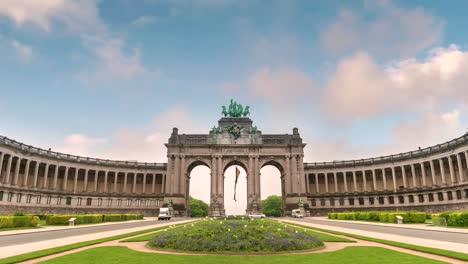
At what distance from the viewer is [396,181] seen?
9731 centimetres

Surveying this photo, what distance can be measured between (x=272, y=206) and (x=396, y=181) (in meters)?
96.6

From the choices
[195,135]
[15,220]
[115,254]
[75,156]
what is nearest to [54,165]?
[75,156]

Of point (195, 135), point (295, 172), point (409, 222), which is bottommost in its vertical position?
point (409, 222)

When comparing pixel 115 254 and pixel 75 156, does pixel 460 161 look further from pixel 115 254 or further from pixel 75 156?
pixel 75 156

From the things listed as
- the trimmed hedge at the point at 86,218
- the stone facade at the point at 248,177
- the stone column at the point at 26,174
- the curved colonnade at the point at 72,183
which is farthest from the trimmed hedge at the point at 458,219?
the stone column at the point at 26,174

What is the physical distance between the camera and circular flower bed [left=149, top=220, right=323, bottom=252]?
17453 mm

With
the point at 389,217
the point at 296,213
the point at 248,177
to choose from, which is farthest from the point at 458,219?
the point at 248,177

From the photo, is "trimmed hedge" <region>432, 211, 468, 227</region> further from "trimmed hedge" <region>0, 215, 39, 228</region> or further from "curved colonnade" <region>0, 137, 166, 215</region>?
"curved colonnade" <region>0, 137, 166, 215</region>

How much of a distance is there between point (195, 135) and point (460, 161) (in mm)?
73598

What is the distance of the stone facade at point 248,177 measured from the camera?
3287 inches

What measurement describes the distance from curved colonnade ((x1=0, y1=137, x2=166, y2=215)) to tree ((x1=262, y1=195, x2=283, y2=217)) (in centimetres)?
8834

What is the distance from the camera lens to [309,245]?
18.6 meters

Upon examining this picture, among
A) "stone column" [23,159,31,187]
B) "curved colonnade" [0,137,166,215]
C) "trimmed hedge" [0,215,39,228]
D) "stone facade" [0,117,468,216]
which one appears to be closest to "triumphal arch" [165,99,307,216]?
"stone facade" [0,117,468,216]

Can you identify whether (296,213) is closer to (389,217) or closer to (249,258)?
(389,217)
